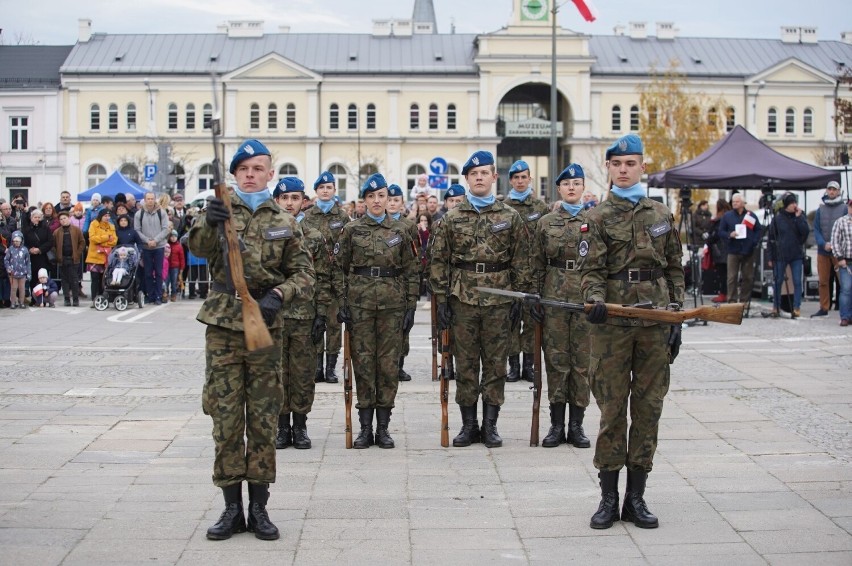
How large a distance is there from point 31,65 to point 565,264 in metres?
80.0

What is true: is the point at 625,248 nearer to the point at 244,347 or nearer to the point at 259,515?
the point at 244,347

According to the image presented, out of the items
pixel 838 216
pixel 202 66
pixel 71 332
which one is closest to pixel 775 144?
pixel 202 66

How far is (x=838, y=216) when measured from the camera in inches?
823

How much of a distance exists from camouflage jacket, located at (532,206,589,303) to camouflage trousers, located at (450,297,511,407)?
34.7 inches

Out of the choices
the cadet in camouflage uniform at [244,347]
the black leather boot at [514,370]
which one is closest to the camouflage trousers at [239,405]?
the cadet in camouflage uniform at [244,347]

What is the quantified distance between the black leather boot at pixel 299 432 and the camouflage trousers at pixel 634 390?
10.2 feet

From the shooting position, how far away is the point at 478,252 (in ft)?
30.9

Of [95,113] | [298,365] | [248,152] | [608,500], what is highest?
[95,113]

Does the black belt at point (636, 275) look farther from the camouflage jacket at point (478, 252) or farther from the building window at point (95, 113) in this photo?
the building window at point (95, 113)

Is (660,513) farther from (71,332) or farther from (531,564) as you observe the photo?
(71,332)

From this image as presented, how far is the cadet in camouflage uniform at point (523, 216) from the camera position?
1166 cm

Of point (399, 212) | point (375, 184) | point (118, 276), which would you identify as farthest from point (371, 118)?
point (375, 184)

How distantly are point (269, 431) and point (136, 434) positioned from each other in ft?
11.1

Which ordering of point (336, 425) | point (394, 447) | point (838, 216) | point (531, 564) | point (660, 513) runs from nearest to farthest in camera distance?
point (531, 564) → point (660, 513) → point (394, 447) → point (336, 425) → point (838, 216)
